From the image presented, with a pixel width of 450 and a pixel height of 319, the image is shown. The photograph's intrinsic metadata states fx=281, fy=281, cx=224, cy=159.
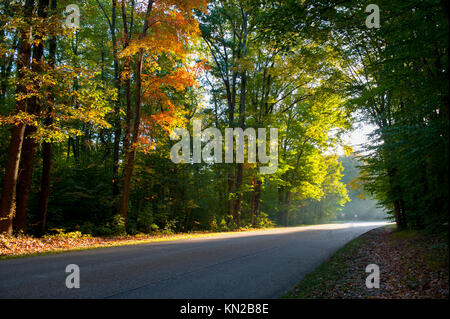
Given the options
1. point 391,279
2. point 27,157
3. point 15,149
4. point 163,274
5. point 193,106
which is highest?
point 193,106

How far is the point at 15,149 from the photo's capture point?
10617mm

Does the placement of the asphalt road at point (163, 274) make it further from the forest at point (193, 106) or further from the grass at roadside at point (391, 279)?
the forest at point (193, 106)

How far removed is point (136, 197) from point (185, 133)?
17.9 ft

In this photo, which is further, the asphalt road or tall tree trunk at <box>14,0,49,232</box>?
tall tree trunk at <box>14,0,49,232</box>

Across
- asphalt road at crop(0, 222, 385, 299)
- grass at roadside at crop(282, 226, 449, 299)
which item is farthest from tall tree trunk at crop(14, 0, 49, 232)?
grass at roadside at crop(282, 226, 449, 299)

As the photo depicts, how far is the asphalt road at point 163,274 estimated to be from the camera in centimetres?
464

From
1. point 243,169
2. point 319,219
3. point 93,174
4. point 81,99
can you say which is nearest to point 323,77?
Result: point 243,169

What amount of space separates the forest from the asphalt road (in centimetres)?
308

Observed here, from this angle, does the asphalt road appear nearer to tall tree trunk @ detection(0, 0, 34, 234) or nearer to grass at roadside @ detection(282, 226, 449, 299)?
grass at roadside @ detection(282, 226, 449, 299)

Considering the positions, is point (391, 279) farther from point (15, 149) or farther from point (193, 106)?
point (193, 106)

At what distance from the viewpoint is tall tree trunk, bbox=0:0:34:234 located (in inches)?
400

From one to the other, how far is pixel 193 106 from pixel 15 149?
16647mm

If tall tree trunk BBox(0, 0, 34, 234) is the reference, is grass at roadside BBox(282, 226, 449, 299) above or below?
below

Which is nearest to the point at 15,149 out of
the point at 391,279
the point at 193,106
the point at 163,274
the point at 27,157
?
the point at 27,157
